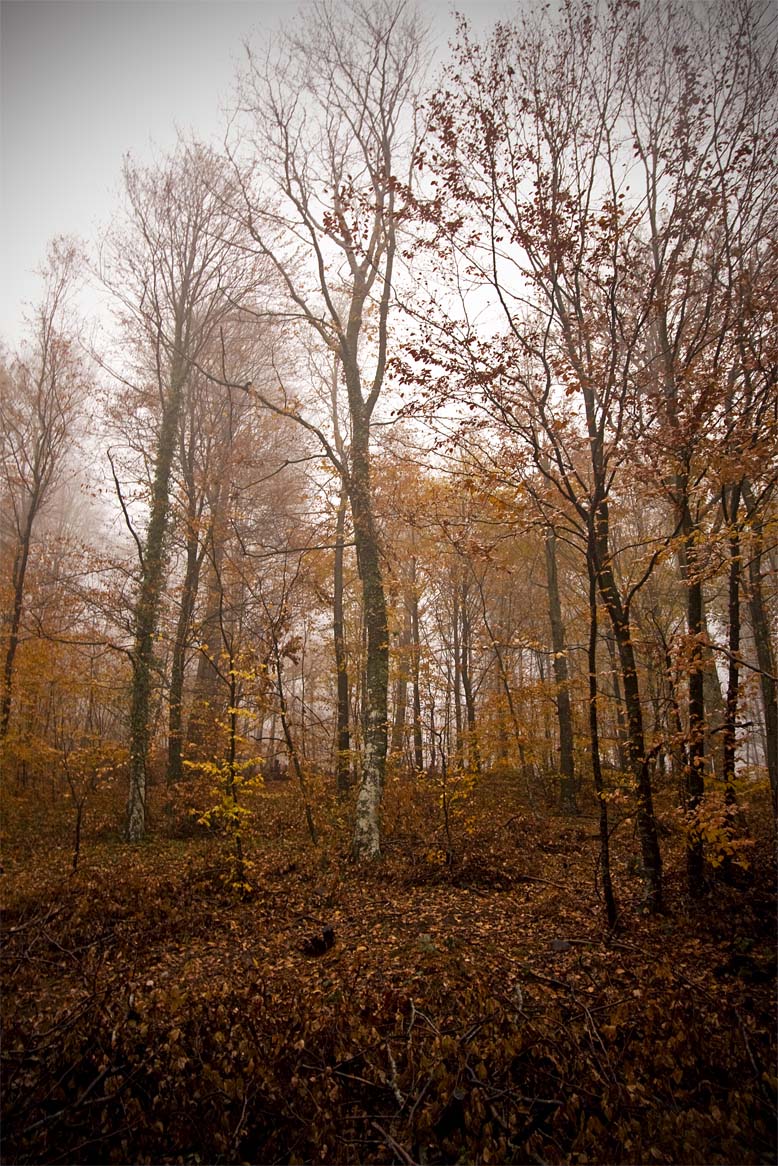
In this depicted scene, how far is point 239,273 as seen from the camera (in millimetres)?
12641

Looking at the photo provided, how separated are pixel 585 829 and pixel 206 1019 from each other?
7.69 meters

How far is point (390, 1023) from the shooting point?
3873 mm

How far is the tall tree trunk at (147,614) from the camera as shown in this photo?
9.79 m

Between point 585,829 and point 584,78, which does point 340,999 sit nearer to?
point 585,829

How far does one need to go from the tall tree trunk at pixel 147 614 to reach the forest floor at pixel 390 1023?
10.4 feet

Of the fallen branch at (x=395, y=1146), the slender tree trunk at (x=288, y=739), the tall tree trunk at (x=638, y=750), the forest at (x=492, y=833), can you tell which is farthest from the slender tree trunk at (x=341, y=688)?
the fallen branch at (x=395, y=1146)

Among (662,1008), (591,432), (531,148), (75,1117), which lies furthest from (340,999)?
(531,148)

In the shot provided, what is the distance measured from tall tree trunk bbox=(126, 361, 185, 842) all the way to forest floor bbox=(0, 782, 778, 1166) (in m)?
3.17

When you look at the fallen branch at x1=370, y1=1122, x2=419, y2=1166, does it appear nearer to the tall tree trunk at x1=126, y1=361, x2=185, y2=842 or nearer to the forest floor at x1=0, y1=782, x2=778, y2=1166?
the forest floor at x1=0, y1=782, x2=778, y2=1166

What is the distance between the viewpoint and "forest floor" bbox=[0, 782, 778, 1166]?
306 cm

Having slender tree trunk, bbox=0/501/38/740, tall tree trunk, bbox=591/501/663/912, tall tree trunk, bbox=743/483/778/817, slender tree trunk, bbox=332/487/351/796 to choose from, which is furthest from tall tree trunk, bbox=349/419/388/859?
slender tree trunk, bbox=0/501/38/740

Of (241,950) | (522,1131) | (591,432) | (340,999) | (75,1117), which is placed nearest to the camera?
(522,1131)

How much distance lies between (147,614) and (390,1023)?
336 inches

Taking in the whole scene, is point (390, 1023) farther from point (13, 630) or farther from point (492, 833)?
point (13, 630)
